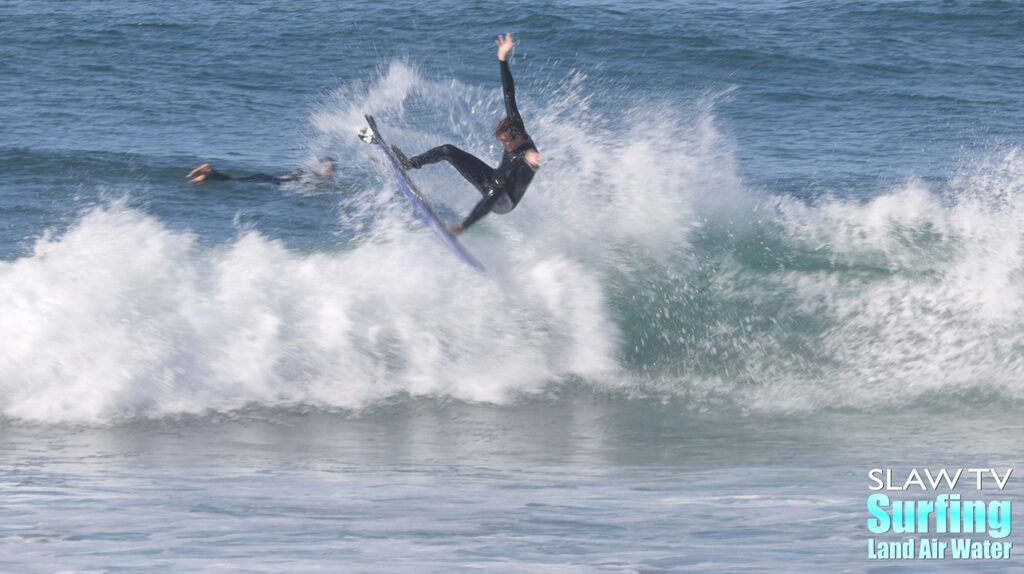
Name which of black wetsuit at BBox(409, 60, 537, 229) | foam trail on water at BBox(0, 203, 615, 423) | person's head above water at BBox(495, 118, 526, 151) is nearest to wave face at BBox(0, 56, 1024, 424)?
foam trail on water at BBox(0, 203, 615, 423)

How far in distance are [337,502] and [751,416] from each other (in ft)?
10.7

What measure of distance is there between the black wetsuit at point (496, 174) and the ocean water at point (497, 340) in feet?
3.02

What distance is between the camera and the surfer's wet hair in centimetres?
784

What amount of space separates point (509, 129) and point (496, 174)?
43 centimetres

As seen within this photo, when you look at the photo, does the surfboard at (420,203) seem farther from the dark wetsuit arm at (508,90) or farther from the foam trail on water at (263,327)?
the dark wetsuit arm at (508,90)

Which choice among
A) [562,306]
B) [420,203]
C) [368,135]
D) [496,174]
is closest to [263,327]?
[420,203]

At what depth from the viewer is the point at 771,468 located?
6.19 meters

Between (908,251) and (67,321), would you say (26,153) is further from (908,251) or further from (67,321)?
(908,251)

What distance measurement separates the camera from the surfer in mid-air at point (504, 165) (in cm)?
778

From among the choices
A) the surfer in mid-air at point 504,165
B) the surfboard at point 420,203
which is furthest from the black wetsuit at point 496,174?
the surfboard at point 420,203

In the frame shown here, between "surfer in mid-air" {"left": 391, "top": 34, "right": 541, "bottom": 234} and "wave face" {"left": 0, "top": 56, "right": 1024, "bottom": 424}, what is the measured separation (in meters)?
0.94

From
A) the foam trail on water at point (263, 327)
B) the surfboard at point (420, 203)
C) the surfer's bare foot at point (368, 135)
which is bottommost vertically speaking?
the foam trail on water at point (263, 327)

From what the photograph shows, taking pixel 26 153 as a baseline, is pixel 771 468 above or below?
below

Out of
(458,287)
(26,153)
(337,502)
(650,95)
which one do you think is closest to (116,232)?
(458,287)
